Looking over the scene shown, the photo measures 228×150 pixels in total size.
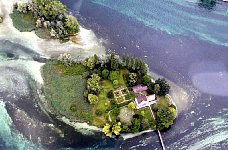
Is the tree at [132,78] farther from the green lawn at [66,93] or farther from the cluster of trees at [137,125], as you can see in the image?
the green lawn at [66,93]

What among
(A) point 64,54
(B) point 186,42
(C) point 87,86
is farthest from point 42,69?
(B) point 186,42

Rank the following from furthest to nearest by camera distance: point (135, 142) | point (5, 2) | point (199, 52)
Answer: point (5, 2), point (199, 52), point (135, 142)

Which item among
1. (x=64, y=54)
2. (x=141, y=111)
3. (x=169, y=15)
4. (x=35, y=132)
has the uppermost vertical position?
(x=169, y=15)

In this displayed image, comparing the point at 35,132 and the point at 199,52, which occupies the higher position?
A: the point at 199,52

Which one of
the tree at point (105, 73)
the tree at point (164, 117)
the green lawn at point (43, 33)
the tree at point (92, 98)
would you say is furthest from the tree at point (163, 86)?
A: the green lawn at point (43, 33)

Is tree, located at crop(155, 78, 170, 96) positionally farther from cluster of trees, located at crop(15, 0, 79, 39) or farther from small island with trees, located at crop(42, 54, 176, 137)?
cluster of trees, located at crop(15, 0, 79, 39)

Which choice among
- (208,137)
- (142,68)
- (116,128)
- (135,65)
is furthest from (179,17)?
(116,128)

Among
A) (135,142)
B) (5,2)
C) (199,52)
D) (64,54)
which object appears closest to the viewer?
(135,142)

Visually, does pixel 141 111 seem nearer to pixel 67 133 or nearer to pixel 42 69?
pixel 67 133

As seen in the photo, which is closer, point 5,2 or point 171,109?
point 171,109
